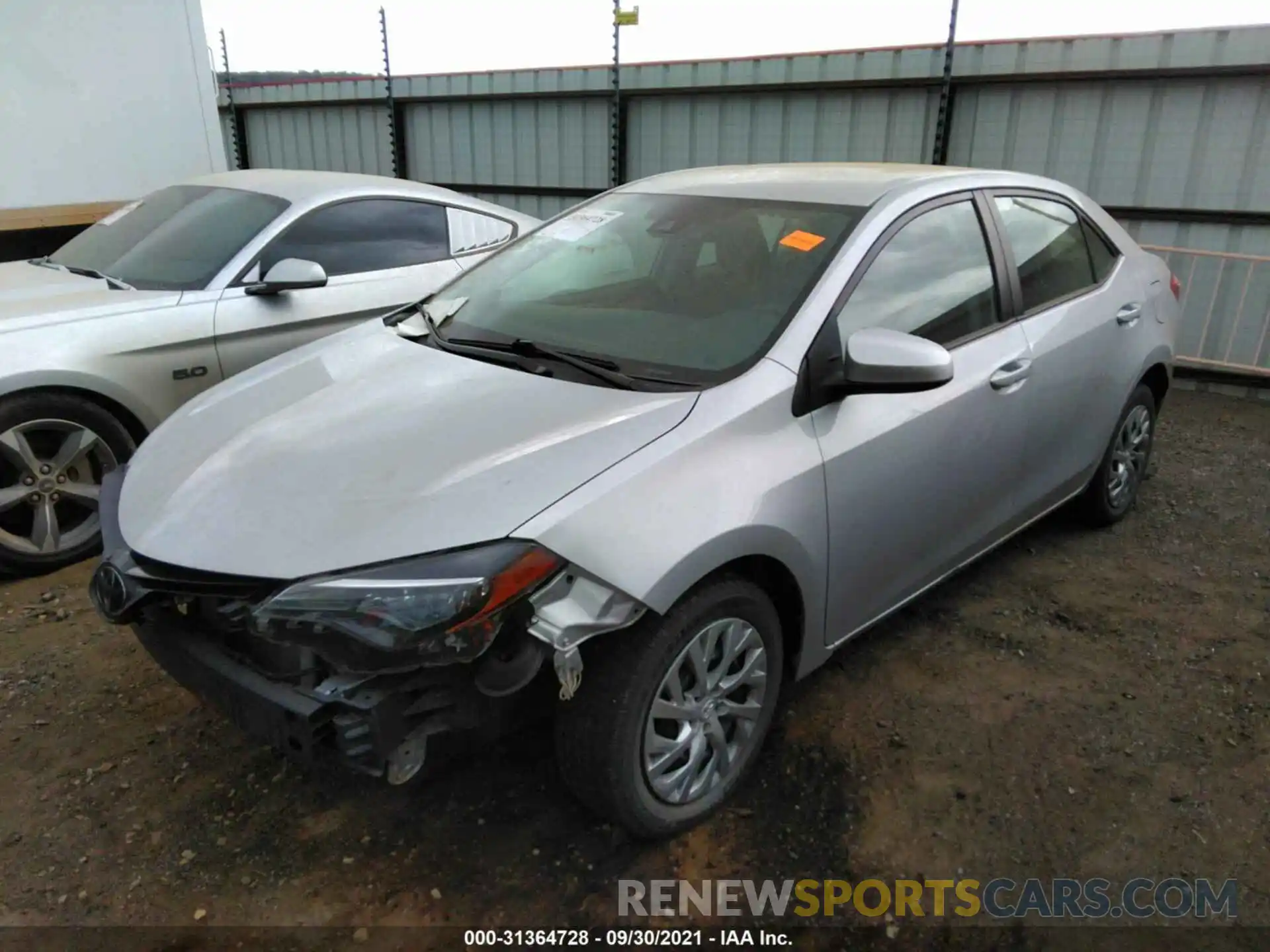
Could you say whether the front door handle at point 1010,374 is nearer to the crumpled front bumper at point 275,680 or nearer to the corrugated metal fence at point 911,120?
the crumpled front bumper at point 275,680

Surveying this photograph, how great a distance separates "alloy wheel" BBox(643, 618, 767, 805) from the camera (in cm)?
226

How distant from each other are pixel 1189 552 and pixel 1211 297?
390 cm

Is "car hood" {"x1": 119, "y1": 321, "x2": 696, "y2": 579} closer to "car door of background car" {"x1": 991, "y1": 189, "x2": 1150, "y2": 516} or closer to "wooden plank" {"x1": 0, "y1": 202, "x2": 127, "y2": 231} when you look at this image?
"car door of background car" {"x1": 991, "y1": 189, "x2": 1150, "y2": 516}

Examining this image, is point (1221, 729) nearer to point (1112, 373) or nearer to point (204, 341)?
point (1112, 373)

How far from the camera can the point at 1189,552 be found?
4.18 meters

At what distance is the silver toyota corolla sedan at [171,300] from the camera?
3.69m

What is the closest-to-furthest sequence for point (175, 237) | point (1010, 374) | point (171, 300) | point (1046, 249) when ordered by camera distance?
point (1010, 374), point (1046, 249), point (171, 300), point (175, 237)

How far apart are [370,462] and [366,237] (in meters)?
2.91

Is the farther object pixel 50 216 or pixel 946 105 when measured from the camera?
pixel 946 105

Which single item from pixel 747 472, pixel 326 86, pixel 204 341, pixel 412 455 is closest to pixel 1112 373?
pixel 747 472

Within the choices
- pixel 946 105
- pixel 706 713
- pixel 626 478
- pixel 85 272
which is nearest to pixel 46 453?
pixel 85 272

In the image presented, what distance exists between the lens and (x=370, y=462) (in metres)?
2.24

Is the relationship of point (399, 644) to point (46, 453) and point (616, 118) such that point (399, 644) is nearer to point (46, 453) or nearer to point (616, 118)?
point (46, 453)

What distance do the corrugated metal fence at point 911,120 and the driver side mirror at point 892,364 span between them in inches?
237
